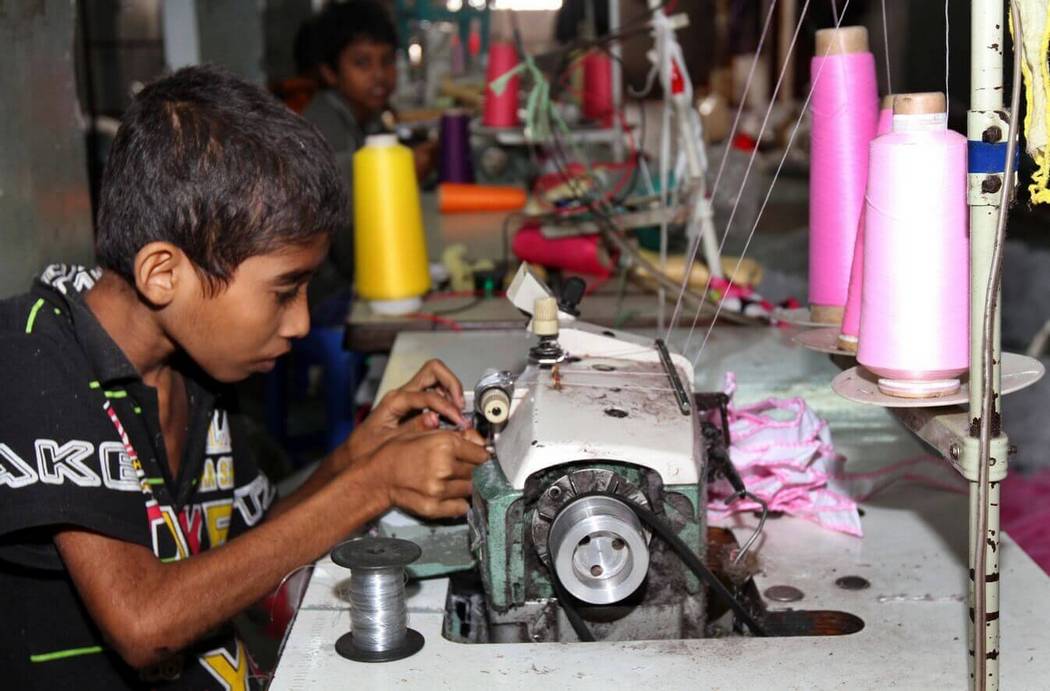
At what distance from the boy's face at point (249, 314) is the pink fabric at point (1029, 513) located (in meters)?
1.74

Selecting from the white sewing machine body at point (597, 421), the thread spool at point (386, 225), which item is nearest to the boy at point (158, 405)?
the white sewing machine body at point (597, 421)

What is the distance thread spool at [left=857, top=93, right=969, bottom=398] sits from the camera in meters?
1.10

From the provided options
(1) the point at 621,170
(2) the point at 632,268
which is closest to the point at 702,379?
(2) the point at 632,268

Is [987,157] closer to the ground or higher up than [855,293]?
higher up

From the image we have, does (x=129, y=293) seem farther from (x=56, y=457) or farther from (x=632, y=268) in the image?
(x=632, y=268)

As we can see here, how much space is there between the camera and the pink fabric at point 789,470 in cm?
160

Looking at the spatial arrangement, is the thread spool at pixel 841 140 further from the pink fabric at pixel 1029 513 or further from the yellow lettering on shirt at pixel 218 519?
the pink fabric at pixel 1029 513

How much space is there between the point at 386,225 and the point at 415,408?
3.19 feet

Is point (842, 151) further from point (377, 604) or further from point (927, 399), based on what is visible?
point (377, 604)

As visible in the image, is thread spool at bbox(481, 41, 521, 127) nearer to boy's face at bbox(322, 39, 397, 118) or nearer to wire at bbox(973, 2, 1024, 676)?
boy's face at bbox(322, 39, 397, 118)

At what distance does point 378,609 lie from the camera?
122cm

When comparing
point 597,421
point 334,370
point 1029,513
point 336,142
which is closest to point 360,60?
point 336,142

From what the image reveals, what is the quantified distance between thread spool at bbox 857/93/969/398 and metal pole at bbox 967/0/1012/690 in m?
0.07

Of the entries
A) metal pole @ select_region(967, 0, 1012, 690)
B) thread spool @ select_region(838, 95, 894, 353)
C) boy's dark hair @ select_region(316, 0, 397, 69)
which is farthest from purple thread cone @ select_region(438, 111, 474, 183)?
metal pole @ select_region(967, 0, 1012, 690)
